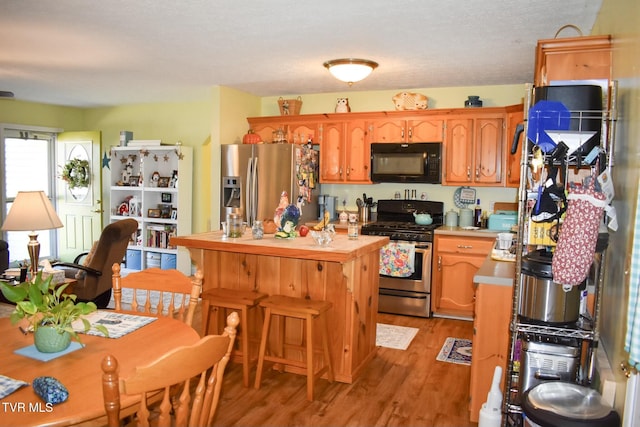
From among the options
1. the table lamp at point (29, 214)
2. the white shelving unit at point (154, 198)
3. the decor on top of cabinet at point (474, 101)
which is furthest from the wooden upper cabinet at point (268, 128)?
the table lamp at point (29, 214)

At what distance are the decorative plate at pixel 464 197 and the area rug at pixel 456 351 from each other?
1.71 metres

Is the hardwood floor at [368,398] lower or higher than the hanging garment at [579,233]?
lower

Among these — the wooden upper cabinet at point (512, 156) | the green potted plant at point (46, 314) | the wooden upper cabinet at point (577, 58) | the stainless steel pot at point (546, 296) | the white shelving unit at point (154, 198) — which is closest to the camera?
the green potted plant at point (46, 314)

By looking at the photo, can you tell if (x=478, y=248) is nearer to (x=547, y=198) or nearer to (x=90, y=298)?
(x=547, y=198)

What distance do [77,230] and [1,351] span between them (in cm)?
636

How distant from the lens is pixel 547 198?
2.21m

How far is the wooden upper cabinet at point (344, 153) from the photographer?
5.57m

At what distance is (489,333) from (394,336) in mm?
1731

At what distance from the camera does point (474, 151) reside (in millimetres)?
5090

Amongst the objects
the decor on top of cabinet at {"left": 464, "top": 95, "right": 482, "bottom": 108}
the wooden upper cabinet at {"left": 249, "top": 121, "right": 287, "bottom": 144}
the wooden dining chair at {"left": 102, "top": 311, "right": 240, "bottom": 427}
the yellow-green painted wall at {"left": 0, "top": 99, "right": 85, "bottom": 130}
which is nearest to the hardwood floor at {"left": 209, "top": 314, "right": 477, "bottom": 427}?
the wooden dining chair at {"left": 102, "top": 311, "right": 240, "bottom": 427}

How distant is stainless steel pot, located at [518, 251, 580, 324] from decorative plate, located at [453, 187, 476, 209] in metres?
3.19

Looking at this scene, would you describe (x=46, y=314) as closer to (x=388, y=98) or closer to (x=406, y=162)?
(x=406, y=162)

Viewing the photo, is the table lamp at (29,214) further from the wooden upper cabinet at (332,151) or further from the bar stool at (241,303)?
the wooden upper cabinet at (332,151)

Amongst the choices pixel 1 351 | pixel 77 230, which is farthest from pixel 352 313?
pixel 77 230
